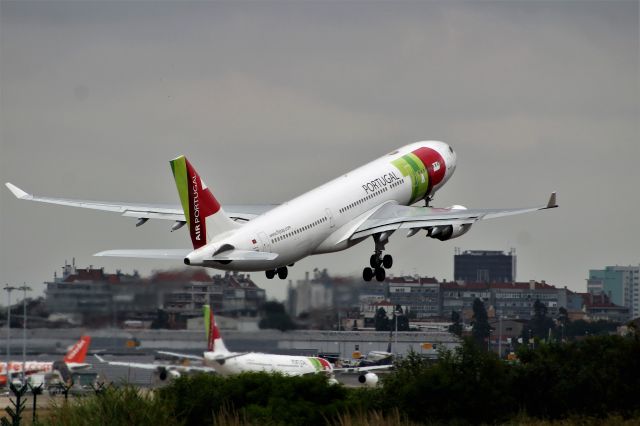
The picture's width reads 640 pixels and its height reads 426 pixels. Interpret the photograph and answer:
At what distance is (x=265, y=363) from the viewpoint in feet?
280

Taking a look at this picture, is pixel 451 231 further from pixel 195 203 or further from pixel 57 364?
pixel 57 364

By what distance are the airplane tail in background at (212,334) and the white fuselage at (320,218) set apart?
1013 centimetres

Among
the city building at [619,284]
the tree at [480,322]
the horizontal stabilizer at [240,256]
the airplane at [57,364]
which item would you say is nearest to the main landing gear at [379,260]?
the tree at [480,322]

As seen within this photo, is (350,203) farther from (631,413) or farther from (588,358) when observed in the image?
(631,413)

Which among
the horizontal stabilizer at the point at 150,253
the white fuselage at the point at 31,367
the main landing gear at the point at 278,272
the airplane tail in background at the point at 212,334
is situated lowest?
the white fuselage at the point at 31,367

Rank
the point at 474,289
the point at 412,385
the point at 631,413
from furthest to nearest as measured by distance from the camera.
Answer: the point at 474,289
the point at 412,385
the point at 631,413

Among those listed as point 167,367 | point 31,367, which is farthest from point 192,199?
point 31,367

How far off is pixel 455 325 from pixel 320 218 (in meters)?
17.5

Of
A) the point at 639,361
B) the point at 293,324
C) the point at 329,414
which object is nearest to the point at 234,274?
the point at 293,324

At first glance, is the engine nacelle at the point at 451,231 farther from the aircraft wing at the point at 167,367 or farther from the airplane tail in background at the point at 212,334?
the aircraft wing at the point at 167,367

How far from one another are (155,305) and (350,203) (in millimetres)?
10604

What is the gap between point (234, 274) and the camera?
8538cm

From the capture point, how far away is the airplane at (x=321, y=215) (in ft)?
225

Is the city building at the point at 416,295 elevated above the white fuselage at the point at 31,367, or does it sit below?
above
